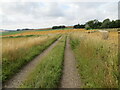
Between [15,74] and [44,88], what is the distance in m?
2.38

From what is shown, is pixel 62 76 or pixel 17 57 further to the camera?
pixel 17 57

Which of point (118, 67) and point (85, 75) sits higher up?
point (118, 67)

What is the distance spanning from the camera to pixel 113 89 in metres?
2.62

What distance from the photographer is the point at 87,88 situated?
10.6 feet

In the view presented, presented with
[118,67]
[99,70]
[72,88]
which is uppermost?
[118,67]

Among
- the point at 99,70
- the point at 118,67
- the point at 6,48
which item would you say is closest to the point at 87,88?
the point at 99,70

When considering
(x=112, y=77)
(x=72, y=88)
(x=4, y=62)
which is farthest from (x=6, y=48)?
(x=112, y=77)

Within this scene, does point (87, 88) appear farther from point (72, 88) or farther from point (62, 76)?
point (62, 76)

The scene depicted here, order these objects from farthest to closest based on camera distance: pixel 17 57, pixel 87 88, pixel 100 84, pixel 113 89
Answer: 1. pixel 17 57
2. pixel 87 88
3. pixel 100 84
4. pixel 113 89

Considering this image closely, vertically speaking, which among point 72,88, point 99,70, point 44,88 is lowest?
point 72,88

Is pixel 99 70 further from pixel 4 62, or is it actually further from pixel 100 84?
pixel 4 62

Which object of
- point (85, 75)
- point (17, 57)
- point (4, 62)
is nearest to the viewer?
point (85, 75)

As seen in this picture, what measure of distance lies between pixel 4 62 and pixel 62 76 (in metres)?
3.44

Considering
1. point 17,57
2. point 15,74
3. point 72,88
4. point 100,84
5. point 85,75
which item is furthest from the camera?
point 17,57
